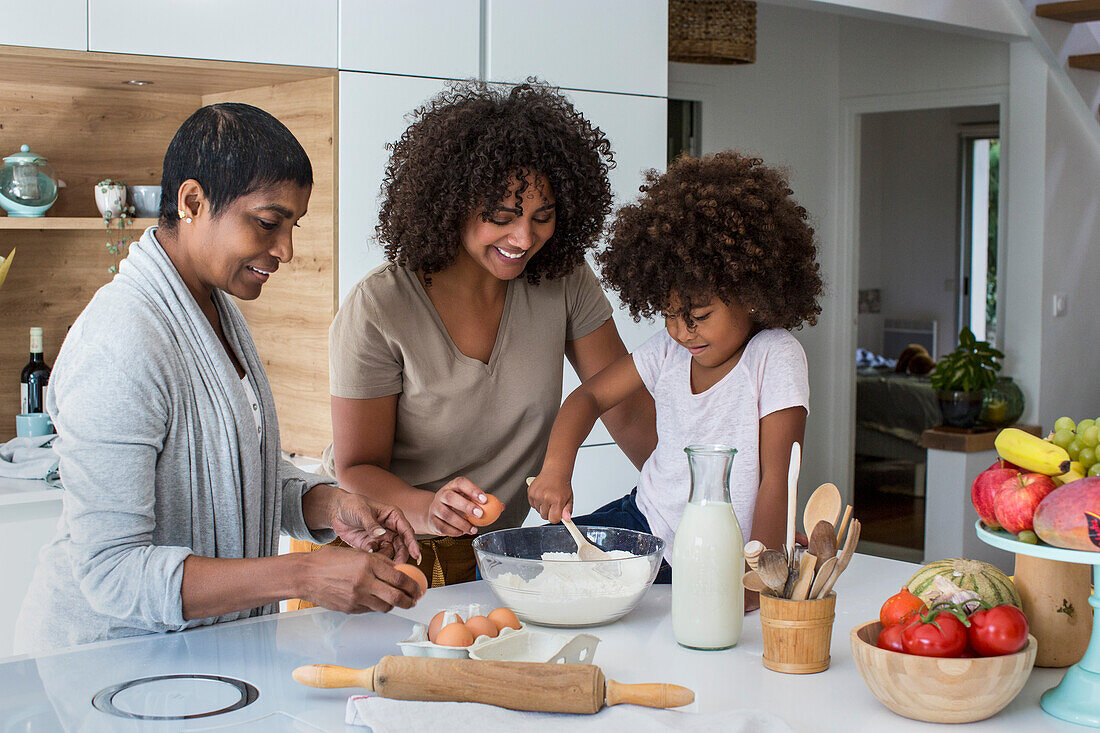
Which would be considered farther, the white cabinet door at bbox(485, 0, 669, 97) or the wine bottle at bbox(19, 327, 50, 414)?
the white cabinet door at bbox(485, 0, 669, 97)

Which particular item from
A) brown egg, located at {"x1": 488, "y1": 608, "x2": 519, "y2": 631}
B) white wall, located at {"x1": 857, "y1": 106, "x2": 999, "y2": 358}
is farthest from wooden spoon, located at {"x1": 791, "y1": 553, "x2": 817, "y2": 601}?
white wall, located at {"x1": 857, "y1": 106, "x2": 999, "y2": 358}

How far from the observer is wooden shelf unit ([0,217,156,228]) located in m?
2.77

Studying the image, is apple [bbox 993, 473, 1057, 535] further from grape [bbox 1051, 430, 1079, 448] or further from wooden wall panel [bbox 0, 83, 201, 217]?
wooden wall panel [bbox 0, 83, 201, 217]

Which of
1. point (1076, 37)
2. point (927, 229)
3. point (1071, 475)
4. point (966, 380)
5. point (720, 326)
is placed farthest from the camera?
point (927, 229)

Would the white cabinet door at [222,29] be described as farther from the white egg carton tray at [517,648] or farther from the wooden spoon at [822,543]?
the wooden spoon at [822,543]

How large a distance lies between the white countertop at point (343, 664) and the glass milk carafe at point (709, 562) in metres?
0.03

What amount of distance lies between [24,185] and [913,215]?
7.42 metres

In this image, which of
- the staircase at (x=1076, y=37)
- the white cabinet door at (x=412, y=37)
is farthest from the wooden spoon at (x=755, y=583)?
the staircase at (x=1076, y=37)

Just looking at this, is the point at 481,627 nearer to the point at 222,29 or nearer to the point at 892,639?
the point at 892,639

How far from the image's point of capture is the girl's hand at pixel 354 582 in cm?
128

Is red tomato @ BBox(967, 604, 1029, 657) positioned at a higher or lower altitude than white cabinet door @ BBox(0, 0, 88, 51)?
lower

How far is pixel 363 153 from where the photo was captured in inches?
112

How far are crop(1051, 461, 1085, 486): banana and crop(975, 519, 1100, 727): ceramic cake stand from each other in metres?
0.08

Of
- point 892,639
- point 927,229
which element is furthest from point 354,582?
point 927,229
